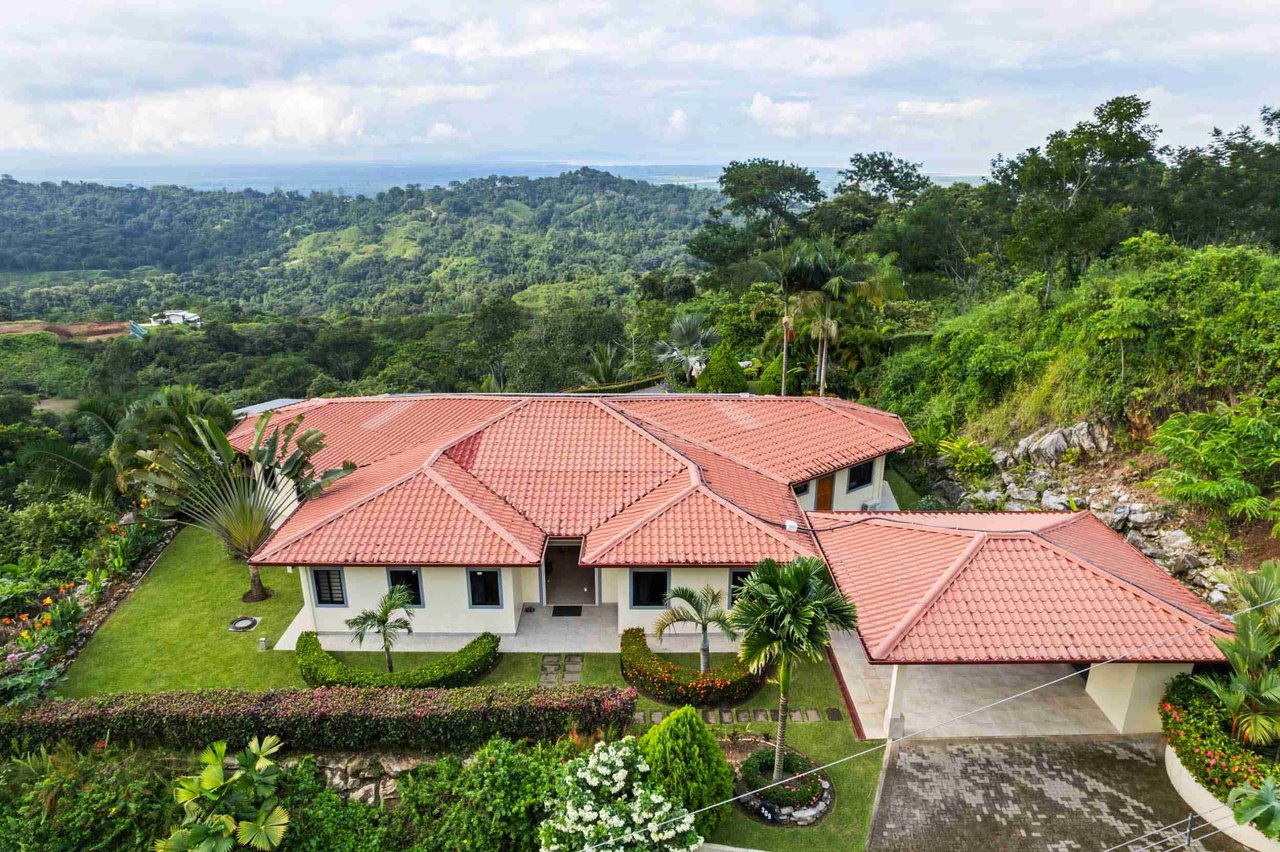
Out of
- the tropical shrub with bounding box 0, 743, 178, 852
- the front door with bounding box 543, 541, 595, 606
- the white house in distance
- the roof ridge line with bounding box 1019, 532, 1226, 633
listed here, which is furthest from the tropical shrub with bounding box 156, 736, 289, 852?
the roof ridge line with bounding box 1019, 532, 1226, 633

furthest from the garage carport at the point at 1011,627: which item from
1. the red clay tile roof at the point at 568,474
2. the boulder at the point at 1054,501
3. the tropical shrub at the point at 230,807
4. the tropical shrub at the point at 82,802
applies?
the tropical shrub at the point at 82,802

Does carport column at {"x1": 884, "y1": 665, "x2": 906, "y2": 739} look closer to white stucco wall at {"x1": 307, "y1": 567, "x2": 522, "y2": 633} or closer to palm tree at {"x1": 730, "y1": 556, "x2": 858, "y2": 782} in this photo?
palm tree at {"x1": 730, "y1": 556, "x2": 858, "y2": 782}

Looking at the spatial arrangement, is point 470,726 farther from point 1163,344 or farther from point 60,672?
point 1163,344

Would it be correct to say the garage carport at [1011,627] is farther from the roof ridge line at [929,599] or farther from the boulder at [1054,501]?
the boulder at [1054,501]

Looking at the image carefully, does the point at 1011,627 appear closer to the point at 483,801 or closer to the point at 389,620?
the point at 483,801

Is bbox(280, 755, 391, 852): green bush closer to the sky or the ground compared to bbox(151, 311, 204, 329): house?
closer to the sky

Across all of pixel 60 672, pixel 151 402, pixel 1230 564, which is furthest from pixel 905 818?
pixel 151 402
